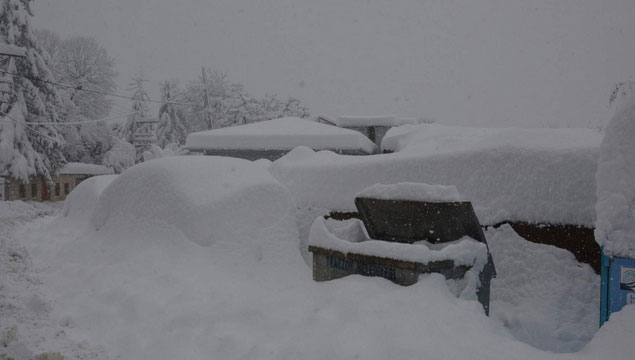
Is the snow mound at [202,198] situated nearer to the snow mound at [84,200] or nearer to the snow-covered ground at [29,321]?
the snow-covered ground at [29,321]

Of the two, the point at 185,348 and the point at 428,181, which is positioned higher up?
the point at 428,181

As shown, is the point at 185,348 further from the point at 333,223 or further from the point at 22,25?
the point at 22,25

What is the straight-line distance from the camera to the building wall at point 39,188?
28875mm

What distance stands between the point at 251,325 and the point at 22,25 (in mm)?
29501

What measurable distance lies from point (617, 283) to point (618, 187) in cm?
78

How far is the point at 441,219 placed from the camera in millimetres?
5059

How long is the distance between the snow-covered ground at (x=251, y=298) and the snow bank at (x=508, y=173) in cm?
41

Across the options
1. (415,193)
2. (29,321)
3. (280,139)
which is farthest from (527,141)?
(280,139)

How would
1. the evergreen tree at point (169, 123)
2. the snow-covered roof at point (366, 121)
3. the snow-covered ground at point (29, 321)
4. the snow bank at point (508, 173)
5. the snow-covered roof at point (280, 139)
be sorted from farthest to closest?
the evergreen tree at point (169, 123)
the snow-covered roof at point (366, 121)
the snow-covered roof at point (280, 139)
the snow bank at point (508, 173)
the snow-covered ground at point (29, 321)

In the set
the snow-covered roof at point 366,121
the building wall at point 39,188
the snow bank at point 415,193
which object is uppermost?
the snow-covered roof at point 366,121

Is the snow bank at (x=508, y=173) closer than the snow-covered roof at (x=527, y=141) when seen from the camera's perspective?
Yes

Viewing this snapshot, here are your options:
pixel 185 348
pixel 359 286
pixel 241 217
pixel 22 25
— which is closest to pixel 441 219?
pixel 359 286

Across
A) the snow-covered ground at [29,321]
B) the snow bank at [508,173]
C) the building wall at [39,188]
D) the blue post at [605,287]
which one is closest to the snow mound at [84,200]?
the snow-covered ground at [29,321]

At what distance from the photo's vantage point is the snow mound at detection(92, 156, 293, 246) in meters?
7.12
